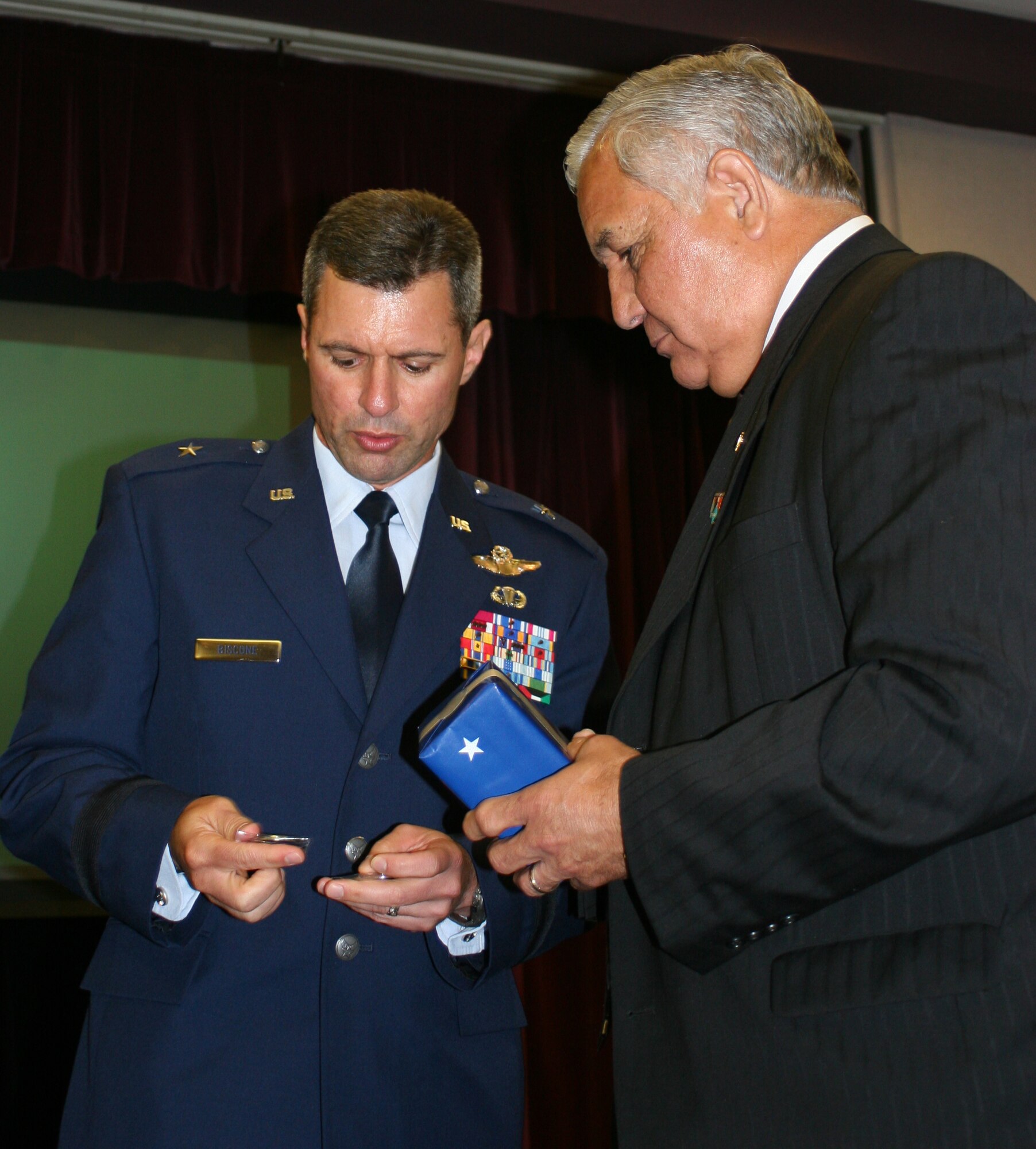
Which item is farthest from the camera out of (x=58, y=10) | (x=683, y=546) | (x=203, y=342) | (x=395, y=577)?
(x=203, y=342)

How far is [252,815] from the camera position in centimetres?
138

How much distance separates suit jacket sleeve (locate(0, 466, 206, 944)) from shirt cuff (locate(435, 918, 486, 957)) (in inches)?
11.5

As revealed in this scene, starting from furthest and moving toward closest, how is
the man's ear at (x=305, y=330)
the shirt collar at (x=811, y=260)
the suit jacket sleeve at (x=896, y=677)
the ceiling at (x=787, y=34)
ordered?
1. the ceiling at (x=787, y=34)
2. the man's ear at (x=305, y=330)
3. the shirt collar at (x=811, y=260)
4. the suit jacket sleeve at (x=896, y=677)

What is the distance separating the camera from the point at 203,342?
146 inches

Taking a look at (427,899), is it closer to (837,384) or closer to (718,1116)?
(718,1116)

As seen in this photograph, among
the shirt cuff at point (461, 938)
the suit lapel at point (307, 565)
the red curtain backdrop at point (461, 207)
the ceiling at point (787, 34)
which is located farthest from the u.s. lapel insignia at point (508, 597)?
the ceiling at point (787, 34)

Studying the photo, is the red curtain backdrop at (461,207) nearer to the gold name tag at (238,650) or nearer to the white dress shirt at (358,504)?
the white dress shirt at (358,504)

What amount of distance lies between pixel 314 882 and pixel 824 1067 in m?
0.68

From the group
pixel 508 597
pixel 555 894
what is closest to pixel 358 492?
pixel 508 597

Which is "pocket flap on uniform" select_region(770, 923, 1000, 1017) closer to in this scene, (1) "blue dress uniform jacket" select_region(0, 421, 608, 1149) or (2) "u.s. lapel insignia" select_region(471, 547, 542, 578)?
(1) "blue dress uniform jacket" select_region(0, 421, 608, 1149)

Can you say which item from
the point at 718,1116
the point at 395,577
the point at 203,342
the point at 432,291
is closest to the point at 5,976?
the point at 203,342

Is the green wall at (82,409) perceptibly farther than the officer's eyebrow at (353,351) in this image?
Yes

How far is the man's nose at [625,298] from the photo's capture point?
1375mm

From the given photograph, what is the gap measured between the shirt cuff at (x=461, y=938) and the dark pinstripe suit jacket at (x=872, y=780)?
0.41m
